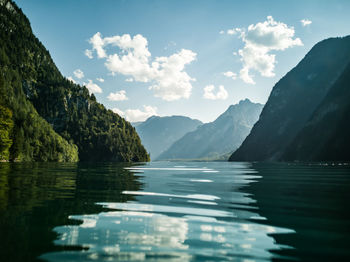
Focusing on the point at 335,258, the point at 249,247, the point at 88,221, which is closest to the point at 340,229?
the point at 335,258

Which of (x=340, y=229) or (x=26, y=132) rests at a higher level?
(x=26, y=132)

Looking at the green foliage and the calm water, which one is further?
the green foliage

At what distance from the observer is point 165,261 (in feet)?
19.6

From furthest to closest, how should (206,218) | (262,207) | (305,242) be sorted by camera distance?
(262,207)
(206,218)
(305,242)

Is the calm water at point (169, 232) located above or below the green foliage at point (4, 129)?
below

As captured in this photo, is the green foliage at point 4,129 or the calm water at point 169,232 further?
the green foliage at point 4,129

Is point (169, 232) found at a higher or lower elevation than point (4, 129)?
lower

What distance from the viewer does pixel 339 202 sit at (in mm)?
15094

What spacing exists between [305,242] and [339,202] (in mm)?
9369

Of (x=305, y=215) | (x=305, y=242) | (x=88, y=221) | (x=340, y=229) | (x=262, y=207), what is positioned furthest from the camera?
(x=262, y=207)

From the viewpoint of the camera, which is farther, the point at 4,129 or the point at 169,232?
the point at 4,129

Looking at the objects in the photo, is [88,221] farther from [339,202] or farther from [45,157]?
[45,157]

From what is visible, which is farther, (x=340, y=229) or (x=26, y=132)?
(x=26, y=132)

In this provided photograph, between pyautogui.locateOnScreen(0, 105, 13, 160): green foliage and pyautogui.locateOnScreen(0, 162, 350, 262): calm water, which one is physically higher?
pyautogui.locateOnScreen(0, 105, 13, 160): green foliage
